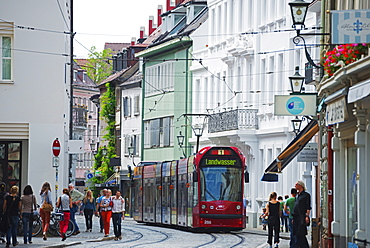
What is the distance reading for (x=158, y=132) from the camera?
69750 millimetres

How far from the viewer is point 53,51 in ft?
109

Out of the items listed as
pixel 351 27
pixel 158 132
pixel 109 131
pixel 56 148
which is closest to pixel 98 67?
pixel 109 131

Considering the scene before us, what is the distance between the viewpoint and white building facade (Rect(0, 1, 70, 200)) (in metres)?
32.8

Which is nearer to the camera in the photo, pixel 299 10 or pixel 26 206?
pixel 299 10

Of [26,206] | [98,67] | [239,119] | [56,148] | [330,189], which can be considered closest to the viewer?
[330,189]

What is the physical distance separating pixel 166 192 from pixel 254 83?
28.2ft

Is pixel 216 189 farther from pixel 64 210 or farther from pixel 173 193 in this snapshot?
pixel 64 210

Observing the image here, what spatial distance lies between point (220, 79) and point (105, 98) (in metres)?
31.6

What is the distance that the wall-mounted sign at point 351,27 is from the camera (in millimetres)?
16859

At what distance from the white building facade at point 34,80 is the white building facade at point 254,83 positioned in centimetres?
1099

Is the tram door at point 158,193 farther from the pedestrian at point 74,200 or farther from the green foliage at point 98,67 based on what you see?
the green foliage at point 98,67

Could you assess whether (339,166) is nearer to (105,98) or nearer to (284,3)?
(284,3)

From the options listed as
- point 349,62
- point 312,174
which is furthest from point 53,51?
point 349,62

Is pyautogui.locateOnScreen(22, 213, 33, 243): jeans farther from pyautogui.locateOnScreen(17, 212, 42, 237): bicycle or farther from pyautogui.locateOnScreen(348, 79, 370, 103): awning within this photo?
pyautogui.locateOnScreen(348, 79, 370, 103): awning
